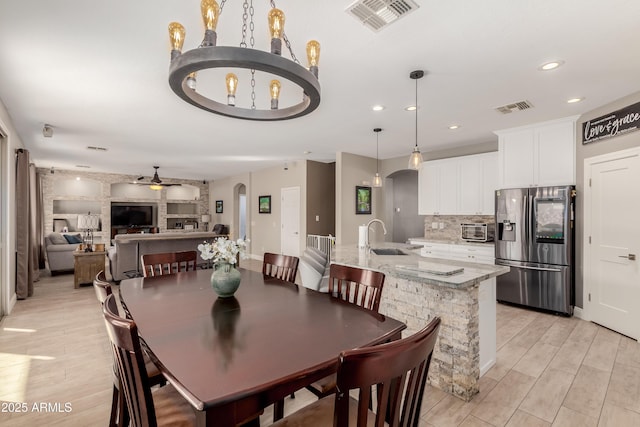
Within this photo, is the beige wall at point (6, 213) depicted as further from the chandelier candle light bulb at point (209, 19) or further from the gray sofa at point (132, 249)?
the chandelier candle light bulb at point (209, 19)

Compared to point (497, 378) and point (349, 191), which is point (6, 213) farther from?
point (497, 378)

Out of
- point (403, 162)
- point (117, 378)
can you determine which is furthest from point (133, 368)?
point (403, 162)

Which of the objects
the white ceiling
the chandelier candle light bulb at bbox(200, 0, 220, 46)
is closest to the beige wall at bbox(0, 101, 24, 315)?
the white ceiling

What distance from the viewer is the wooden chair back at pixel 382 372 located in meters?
0.80

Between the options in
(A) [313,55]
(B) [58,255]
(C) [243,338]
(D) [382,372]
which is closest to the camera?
(D) [382,372]

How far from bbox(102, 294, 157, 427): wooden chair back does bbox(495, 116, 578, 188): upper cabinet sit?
16.1 ft

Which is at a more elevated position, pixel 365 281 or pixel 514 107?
pixel 514 107

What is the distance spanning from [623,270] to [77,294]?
7.53 m

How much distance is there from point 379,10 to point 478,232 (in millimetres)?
4245

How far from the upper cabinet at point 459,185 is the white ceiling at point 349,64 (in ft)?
1.58

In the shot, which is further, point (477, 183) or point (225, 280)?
point (477, 183)

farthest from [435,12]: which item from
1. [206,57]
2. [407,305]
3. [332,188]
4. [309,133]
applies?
[332,188]

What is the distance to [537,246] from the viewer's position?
4023mm

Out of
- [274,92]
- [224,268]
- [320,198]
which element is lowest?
[224,268]
